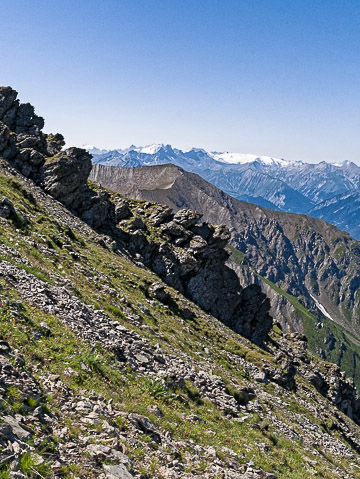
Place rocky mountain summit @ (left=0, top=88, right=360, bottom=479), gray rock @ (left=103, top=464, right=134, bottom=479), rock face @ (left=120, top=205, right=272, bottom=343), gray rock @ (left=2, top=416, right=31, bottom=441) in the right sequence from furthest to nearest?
1. rock face @ (left=120, top=205, right=272, bottom=343)
2. rocky mountain summit @ (left=0, top=88, right=360, bottom=479)
3. gray rock @ (left=103, top=464, right=134, bottom=479)
4. gray rock @ (left=2, top=416, right=31, bottom=441)

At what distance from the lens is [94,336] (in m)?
19.1

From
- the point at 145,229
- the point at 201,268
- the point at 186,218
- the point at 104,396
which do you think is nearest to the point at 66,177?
the point at 145,229

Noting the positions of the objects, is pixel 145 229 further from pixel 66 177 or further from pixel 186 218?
pixel 66 177

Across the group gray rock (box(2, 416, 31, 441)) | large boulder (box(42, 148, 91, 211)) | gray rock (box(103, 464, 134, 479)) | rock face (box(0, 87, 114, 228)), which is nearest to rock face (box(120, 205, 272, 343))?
rock face (box(0, 87, 114, 228))

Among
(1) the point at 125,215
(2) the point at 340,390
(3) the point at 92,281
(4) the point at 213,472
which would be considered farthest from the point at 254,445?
(2) the point at 340,390

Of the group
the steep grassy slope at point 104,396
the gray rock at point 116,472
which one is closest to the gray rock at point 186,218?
the steep grassy slope at point 104,396

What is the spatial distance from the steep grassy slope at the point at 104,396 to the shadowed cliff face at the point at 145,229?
97.2ft

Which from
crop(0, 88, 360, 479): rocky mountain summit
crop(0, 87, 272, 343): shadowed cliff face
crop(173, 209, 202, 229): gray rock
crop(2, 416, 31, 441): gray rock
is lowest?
crop(0, 88, 360, 479): rocky mountain summit

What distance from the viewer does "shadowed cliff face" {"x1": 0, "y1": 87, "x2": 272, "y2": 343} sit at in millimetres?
62594

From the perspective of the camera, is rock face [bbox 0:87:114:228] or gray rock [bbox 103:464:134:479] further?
rock face [bbox 0:87:114:228]

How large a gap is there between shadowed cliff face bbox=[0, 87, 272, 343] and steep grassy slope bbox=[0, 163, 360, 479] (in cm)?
2963

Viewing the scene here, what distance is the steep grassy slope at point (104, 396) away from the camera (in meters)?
9.71

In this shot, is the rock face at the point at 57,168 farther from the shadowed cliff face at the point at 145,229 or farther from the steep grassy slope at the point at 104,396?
the steep grassy slope at the point at 104,396

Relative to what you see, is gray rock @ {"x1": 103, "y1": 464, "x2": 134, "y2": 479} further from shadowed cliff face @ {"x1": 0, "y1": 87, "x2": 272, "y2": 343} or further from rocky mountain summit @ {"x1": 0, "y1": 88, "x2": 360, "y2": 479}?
shadowed cliff face @ {"x1": 0, "y1": 87, "x2": 272, "y2": 343}
